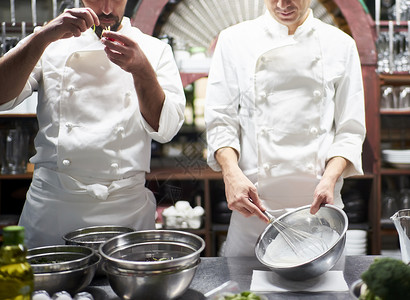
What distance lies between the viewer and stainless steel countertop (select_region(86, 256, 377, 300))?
1163 millimetres

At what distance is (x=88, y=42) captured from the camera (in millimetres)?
1679

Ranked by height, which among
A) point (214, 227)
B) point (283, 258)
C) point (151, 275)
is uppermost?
point (151, 275)

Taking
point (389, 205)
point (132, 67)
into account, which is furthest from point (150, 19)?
point (389, 205)

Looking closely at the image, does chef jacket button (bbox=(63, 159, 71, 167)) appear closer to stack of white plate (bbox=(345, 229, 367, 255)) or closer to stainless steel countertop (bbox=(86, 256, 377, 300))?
stainless steel countertop (bbox=(86, 256, 377, 300))

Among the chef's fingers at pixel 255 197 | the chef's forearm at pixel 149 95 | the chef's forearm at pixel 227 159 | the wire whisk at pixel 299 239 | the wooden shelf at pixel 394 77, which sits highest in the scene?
the chef's forearm at pixel 149 95

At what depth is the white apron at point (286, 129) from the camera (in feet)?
5.48

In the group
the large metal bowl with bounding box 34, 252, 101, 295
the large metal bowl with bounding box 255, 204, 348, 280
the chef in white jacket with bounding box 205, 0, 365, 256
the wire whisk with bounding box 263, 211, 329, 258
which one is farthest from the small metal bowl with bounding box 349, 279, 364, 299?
the chef in white jacket with bounding box 205, 0, 365, 256

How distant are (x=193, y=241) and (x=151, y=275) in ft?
0.71

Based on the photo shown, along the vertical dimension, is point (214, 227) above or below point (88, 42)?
below

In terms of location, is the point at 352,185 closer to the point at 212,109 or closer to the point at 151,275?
the point at 212,109

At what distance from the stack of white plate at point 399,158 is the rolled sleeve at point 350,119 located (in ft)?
5.33

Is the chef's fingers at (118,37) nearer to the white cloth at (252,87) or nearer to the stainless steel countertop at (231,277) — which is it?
the white cloth at (252,87)

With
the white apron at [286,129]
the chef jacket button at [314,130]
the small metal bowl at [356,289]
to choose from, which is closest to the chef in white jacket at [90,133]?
the white apron at [286,129]

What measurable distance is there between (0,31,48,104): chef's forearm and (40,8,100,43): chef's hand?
1.7 inches
